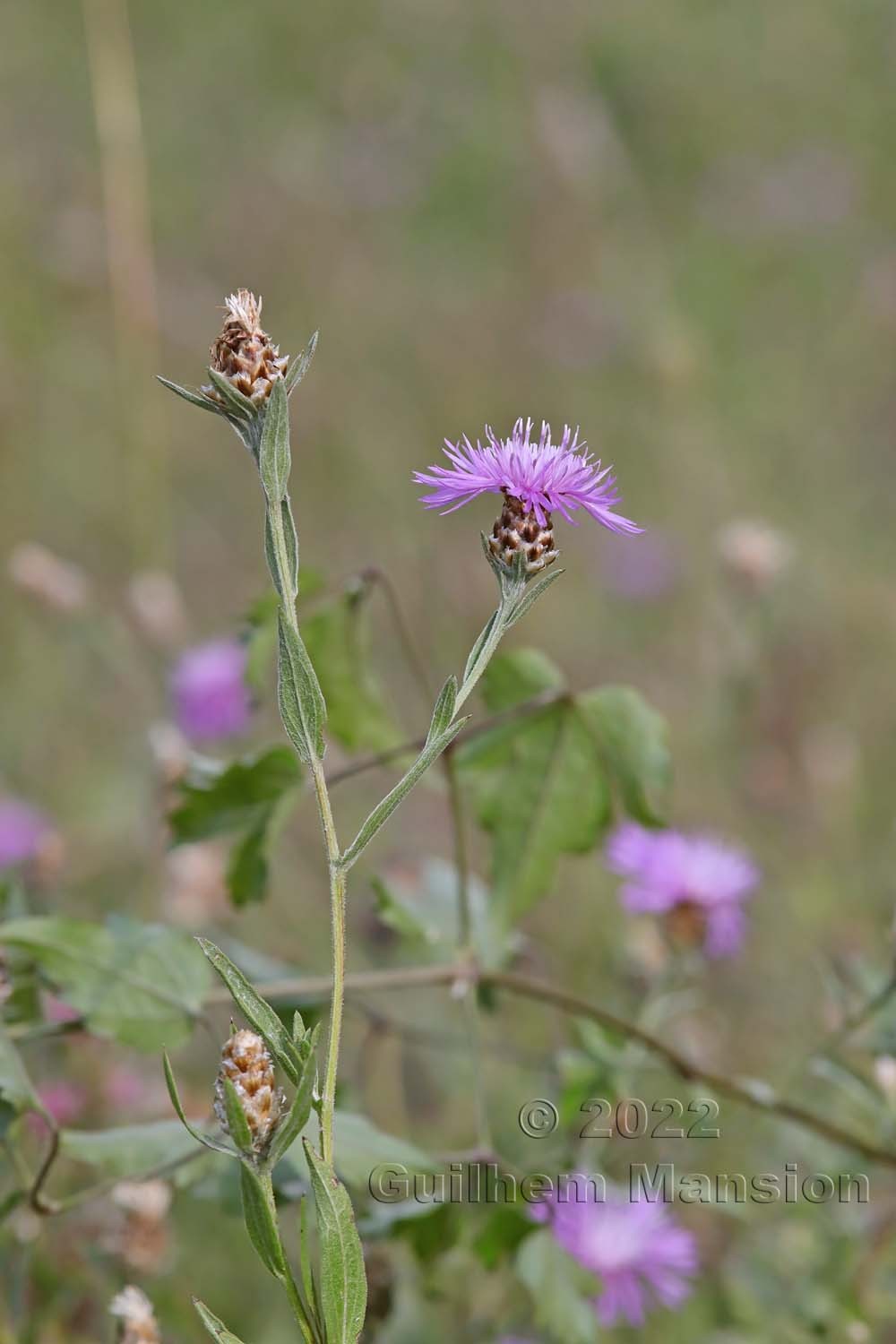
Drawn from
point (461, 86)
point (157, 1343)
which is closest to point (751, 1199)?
point (157, 1343)

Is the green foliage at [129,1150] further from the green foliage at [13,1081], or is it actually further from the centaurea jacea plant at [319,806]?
the centaurea jacea plant at [319,806]

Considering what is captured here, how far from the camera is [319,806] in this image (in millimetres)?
468

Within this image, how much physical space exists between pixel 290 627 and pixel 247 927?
1288 millimetres

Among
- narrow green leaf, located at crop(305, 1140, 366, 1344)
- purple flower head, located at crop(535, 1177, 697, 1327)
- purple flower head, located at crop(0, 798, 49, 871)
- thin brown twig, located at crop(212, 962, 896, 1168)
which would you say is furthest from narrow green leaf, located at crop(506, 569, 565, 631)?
purple flower head, located at crop(0, 798, 49, 871)

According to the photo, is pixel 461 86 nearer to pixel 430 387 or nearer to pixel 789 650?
pixel 430 387

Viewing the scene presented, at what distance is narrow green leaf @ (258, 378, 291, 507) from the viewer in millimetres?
461

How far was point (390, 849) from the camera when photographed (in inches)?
72.1

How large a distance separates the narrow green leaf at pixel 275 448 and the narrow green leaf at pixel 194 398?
26 millimetres

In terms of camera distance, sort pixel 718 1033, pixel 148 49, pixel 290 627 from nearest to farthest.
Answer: pixel 290 627 → pixel 718 1033 → pixel 148 49

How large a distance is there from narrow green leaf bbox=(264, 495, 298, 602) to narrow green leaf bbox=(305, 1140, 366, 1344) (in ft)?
0.65

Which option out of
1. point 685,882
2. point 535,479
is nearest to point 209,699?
point 685,882

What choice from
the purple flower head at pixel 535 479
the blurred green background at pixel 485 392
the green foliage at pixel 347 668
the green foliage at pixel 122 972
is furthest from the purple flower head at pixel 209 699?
the purple flower head at pixel 535 479

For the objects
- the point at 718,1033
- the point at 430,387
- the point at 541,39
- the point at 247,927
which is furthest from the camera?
the point at 541,39

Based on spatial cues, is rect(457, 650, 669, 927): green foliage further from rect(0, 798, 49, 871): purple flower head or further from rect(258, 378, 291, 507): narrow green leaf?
rect(0, 798, 49, 871): purple flower head
